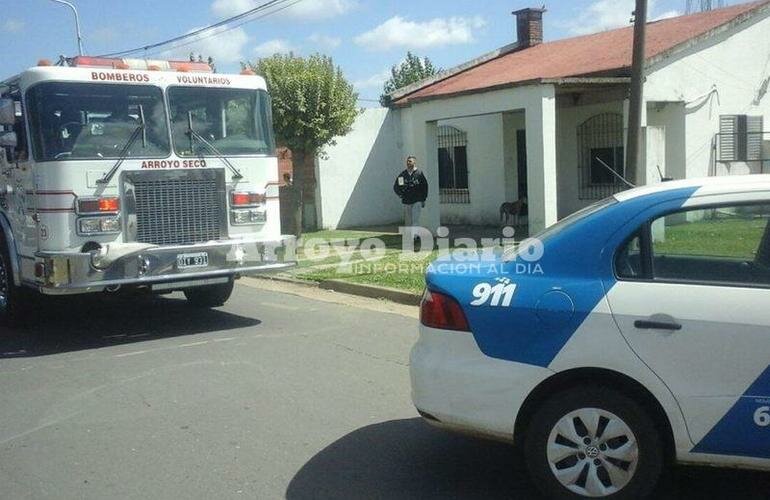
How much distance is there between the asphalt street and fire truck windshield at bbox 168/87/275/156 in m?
2.04

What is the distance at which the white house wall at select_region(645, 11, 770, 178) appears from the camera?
54.5ft

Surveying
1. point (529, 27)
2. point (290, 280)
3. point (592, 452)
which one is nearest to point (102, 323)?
point (290, 280)

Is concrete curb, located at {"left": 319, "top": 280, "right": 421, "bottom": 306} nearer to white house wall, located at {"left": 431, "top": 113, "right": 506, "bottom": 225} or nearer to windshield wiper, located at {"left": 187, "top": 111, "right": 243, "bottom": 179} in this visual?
windshield wiper, located at {"left": 187, "top": 111, "right": 243, "bottom": 179}

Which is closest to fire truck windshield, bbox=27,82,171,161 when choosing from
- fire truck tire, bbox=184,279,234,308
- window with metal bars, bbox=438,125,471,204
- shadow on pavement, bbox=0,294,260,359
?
shadow on pavement, bbox=0,294,260,359

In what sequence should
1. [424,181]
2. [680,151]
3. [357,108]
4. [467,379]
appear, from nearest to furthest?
1. [467,379]
2. [424,181]
3. [680,151]
4. [357,108]

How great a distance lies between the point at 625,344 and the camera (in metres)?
3.95

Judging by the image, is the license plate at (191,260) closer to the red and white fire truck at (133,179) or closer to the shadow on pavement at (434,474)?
the red and white fire truck at (133,179)

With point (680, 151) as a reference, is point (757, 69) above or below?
above

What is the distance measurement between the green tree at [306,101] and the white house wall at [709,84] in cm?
628

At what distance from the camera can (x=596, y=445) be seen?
406 cm

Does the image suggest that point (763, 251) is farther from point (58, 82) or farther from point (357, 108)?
point (357, 108)

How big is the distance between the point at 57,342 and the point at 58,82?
2.75 meters

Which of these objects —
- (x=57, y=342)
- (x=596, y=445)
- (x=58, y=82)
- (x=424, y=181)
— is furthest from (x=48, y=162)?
(x=424, y=181)

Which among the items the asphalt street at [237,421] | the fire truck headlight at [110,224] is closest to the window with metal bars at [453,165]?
the asphalt street at [237,421]
